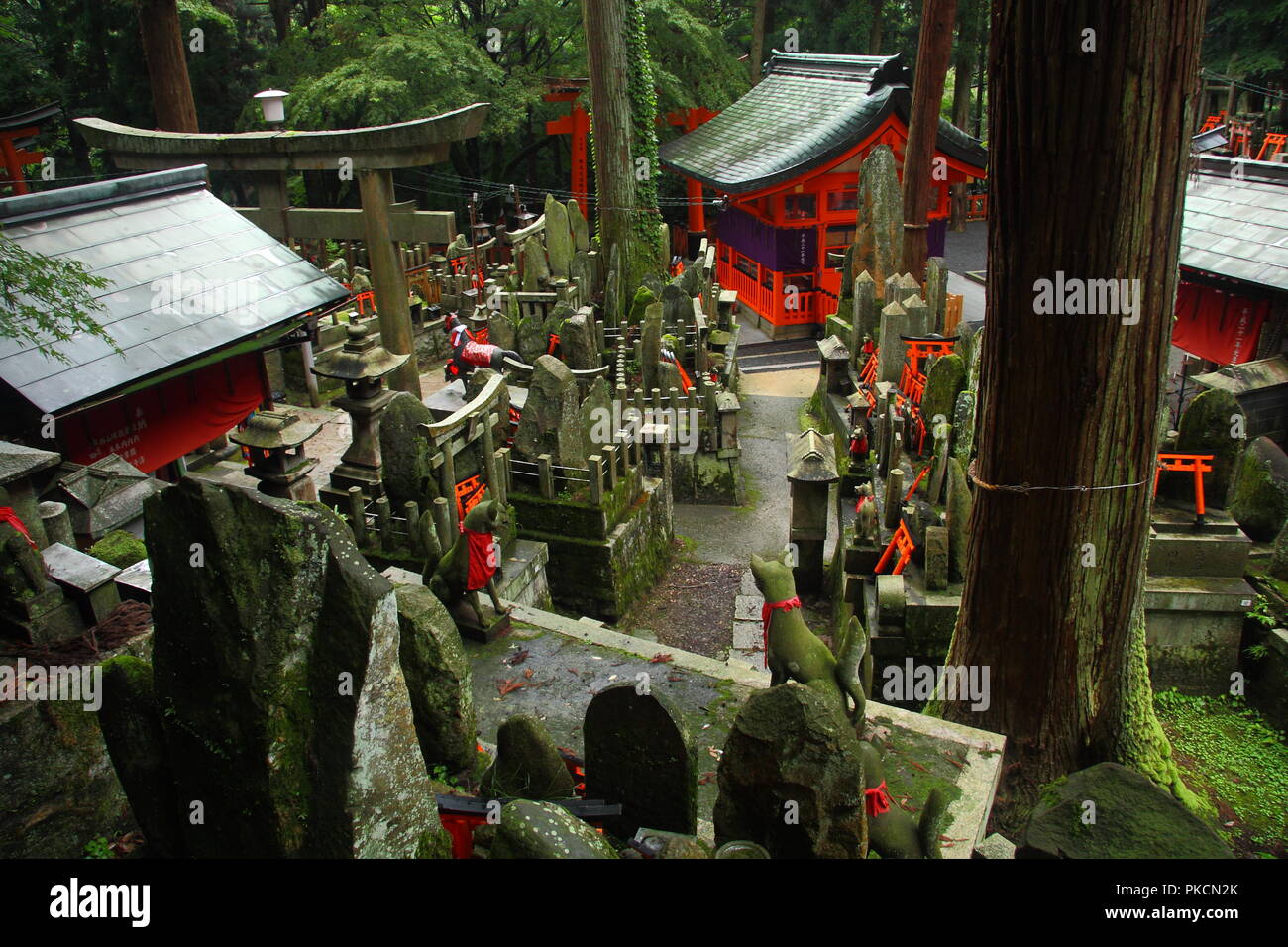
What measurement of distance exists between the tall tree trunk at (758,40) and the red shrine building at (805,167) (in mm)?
3623

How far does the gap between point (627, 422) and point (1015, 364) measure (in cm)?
576

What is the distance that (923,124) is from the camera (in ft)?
43.9

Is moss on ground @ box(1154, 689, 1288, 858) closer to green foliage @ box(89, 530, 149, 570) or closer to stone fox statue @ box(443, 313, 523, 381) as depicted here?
green foliage @ box(89, 530, 149, 570)

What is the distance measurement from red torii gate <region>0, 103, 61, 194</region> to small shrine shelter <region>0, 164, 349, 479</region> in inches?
367

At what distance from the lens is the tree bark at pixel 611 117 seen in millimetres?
14750

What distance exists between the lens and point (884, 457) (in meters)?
9.53

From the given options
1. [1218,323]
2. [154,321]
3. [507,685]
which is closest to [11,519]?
[507,685]

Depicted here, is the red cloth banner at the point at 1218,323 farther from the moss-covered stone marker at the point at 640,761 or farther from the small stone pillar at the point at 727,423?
the moss-covered stone marker at the point at 640,761

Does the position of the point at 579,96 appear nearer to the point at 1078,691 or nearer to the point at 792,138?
the point at 792,138

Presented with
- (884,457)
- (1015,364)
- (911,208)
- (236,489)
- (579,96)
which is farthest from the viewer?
(579,96)

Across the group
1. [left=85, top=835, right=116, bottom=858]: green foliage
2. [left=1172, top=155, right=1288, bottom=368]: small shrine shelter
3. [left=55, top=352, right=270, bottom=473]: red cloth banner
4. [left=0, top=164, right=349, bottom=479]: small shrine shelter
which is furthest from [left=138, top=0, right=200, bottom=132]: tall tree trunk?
[left=1172, top=155, right=1288, bottom=368]: small shrine shelter

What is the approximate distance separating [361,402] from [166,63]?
32.8 feet
